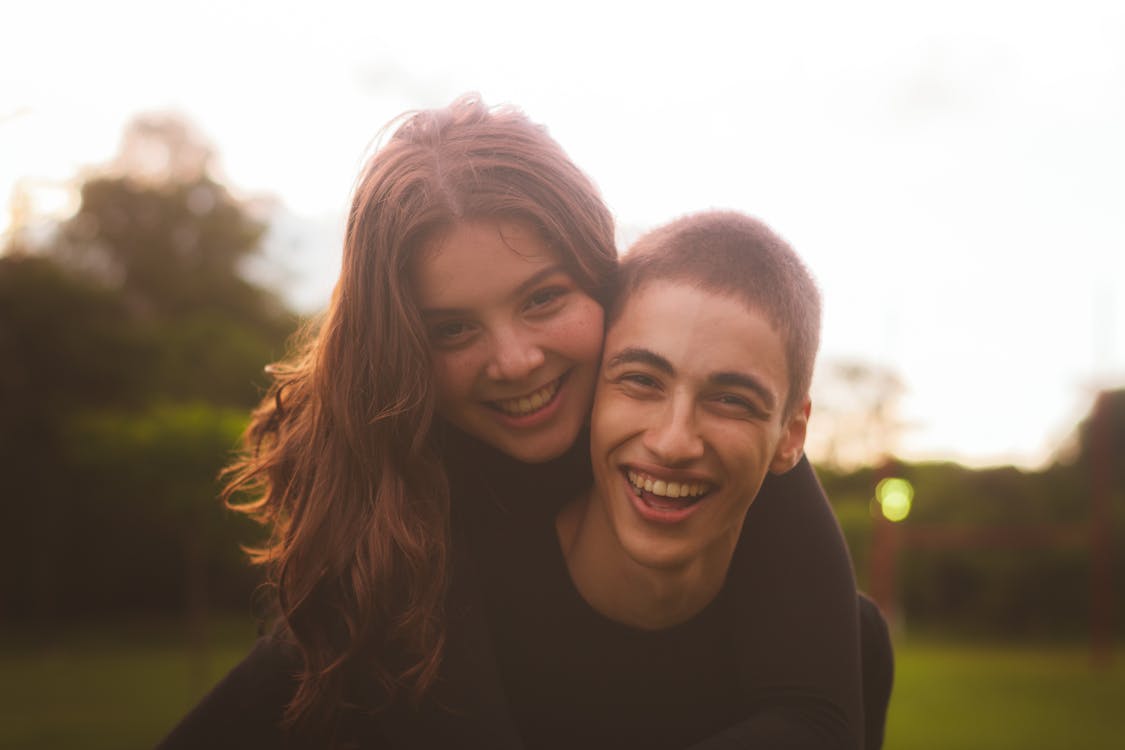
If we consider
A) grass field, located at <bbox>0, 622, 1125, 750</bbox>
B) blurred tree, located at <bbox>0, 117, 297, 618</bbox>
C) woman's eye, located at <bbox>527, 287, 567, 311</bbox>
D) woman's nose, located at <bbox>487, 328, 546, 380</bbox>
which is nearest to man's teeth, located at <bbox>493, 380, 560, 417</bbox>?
woman's nose, located at <bbox>487, 328, 546, 380</bbox>

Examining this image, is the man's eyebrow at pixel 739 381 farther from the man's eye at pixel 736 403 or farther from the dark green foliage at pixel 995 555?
the dark green foliage at pixel 995 555

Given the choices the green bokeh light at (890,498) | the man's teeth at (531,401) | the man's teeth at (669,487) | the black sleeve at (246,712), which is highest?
the green bokeh light at (890,498)

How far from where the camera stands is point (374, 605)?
9.14 ft

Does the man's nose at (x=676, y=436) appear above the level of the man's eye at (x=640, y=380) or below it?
below

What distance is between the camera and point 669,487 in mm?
2619

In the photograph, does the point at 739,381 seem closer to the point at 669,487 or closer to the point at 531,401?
the point at 669,487

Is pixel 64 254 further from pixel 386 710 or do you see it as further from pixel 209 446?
pixel 386 710

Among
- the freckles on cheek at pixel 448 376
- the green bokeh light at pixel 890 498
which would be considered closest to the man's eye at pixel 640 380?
the freckles on cheek at pixel 448 376

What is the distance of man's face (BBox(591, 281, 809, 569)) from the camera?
2.58m

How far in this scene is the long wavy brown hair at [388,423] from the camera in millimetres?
2785

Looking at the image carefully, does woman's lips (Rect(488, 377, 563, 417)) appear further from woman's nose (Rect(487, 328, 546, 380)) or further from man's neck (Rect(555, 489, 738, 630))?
man's neck (Rect(555, 489, 738, 630))

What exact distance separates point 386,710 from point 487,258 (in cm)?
121

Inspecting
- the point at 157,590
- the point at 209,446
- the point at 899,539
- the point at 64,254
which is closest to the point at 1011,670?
the point at 899,539

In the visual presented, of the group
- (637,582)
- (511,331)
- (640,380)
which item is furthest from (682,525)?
(511,331)
